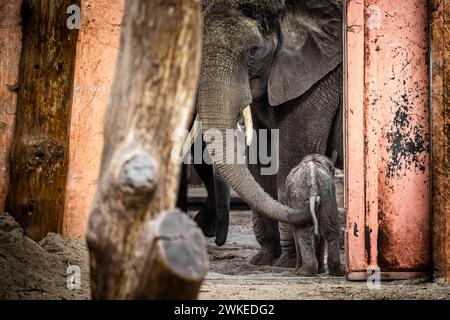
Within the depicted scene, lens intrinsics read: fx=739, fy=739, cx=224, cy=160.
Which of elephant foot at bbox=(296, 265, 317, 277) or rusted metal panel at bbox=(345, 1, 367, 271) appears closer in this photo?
rusted metal panel at bbox=(345, 1, 367, 271)

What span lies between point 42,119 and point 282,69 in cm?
243

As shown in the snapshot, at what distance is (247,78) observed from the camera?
21.5 ft

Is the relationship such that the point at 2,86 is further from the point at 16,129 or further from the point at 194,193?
the point at 194,193

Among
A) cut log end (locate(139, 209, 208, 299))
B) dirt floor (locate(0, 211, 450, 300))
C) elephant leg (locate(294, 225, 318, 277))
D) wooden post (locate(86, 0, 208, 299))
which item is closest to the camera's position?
cut log end (locate(139, 209, 208, 299))

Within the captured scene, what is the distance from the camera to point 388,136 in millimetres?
5453

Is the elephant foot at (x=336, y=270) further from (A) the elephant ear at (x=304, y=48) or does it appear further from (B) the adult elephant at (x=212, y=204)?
(B) the adult elephant at (x=212, y=204)

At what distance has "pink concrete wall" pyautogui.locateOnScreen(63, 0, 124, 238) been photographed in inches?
207

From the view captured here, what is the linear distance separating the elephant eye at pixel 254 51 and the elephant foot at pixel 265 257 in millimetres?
1845

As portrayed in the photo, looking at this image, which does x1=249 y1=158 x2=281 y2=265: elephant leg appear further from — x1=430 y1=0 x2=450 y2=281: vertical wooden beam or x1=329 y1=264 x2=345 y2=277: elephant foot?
x1=430 y1=0 x2=450 y2=281: vertical wooden beam

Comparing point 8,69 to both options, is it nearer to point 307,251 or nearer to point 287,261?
point 307,251

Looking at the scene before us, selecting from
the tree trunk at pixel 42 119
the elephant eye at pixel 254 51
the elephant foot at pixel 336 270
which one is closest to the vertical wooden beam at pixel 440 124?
the elephant foot at pixel 336 270

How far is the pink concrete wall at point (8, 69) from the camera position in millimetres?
5340

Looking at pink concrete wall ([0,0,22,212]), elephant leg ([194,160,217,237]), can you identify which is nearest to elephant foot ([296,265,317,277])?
pink concrete wall ([0,0,22,212])

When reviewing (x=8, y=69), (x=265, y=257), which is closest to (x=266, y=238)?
(x=265, y=257)
